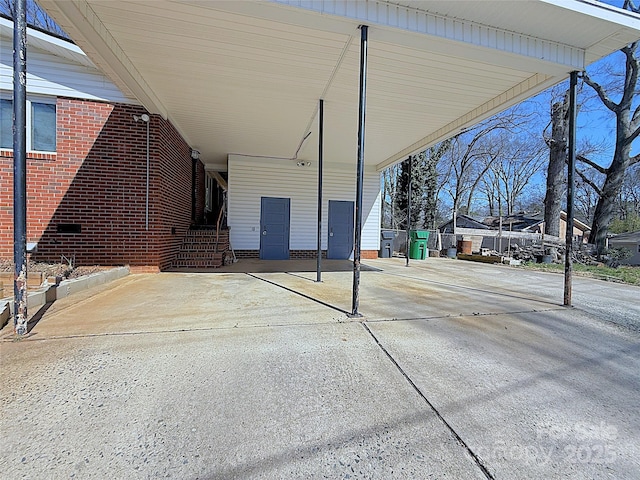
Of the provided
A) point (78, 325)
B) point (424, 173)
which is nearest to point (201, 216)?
point (78, 325)

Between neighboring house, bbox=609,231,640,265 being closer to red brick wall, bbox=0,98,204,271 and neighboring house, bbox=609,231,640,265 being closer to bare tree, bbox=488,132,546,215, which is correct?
bare tree, bbox=488,132,546,215

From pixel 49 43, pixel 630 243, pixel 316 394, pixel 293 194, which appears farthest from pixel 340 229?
pixel 630 243

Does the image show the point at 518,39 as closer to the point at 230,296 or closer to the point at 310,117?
the point at 310,117

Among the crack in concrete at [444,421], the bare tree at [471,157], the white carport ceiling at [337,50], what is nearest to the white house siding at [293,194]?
the white carport ceiling at [337,50]

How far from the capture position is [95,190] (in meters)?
5.82

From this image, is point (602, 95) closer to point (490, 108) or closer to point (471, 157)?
point (471, 157)

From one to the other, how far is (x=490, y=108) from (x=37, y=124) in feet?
27.7

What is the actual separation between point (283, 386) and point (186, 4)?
12.8 ft

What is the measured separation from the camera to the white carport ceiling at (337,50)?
11.3 feet

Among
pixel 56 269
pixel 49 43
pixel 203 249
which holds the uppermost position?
pixel 49 43

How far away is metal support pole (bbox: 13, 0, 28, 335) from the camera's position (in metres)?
2.68

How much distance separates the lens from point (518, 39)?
12.9 feet

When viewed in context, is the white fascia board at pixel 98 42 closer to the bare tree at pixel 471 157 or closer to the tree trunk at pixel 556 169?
the tree trunk at pixel 556 169

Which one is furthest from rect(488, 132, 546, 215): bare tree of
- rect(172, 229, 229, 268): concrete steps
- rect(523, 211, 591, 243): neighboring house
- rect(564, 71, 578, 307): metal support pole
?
rect(172, 229, 229, 268): concrete steps
